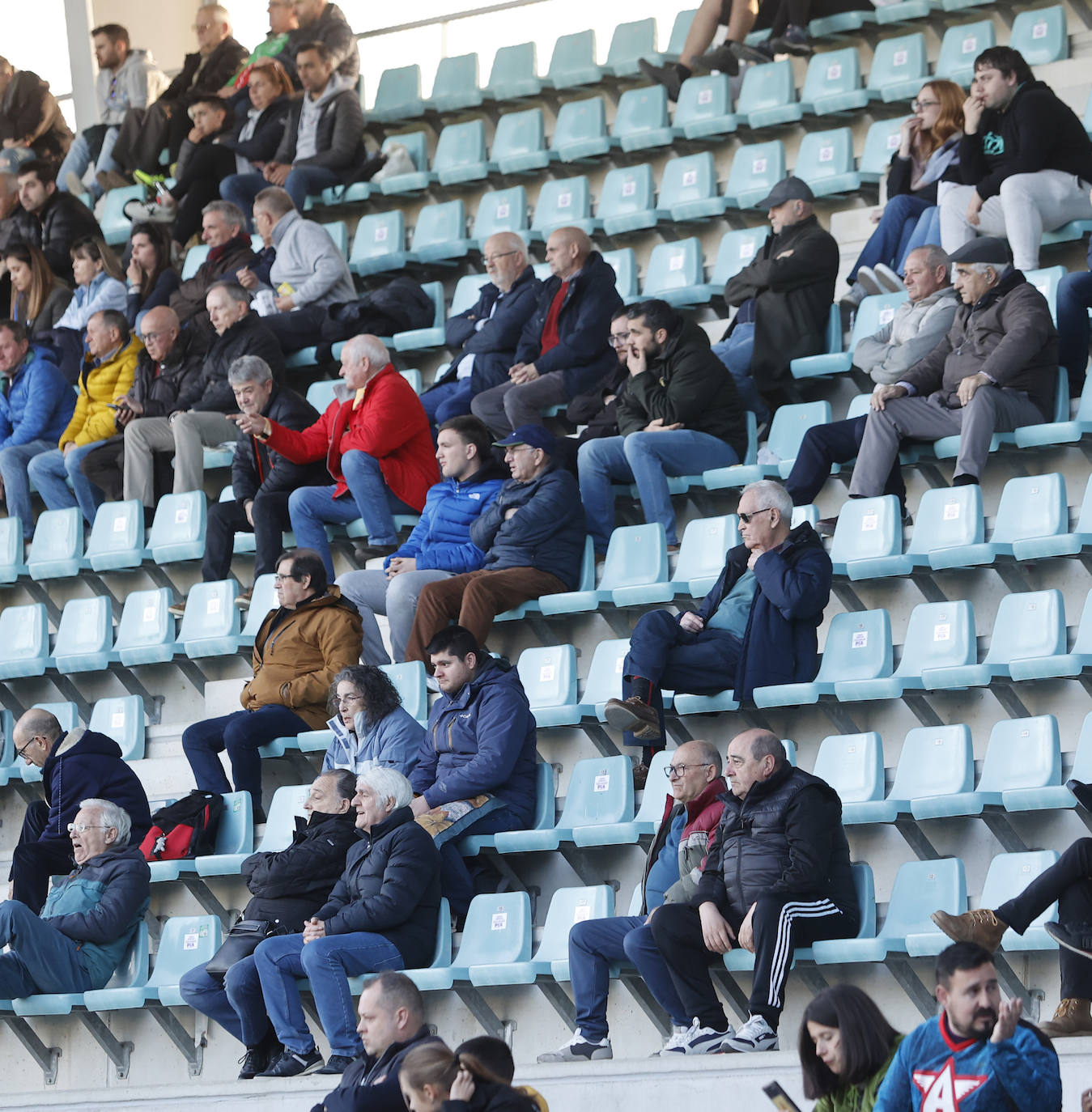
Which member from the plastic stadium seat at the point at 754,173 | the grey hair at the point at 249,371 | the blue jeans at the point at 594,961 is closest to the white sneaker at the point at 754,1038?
the blue jeans at the point at 594,961

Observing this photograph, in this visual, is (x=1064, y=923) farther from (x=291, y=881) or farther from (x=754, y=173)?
(x=754, y=173)

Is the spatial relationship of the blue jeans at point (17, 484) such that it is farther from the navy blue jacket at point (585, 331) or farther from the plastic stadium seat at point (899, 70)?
the plastic stadium seat at point (899, 70)

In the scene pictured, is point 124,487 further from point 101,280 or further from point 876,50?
point 876,50

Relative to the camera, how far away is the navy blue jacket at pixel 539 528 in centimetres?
648

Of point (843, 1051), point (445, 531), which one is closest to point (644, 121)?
point (445, 531)

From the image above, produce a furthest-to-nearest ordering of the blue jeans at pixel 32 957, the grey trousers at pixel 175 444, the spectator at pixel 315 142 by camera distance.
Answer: the spectator at pixel 315 142 < the grey trousers at pixel 175 444 < the blue jeans at pixel 32 957

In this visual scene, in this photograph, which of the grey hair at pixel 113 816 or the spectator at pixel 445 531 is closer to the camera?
the grey hair at pixel 113 816

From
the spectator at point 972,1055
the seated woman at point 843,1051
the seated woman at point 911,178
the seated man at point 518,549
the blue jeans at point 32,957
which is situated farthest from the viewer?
the seated woman at point 911,178

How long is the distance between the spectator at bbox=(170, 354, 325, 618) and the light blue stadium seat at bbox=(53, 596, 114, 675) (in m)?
0.27

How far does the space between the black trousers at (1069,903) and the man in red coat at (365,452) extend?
312 centimetres

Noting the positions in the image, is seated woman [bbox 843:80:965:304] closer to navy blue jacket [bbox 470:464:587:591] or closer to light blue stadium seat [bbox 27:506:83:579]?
navy blue jacket [bbox 470:464:587:591]

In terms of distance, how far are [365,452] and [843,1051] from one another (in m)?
3.77

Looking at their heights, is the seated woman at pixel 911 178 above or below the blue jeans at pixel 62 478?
above

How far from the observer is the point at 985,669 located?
5.45 metres
